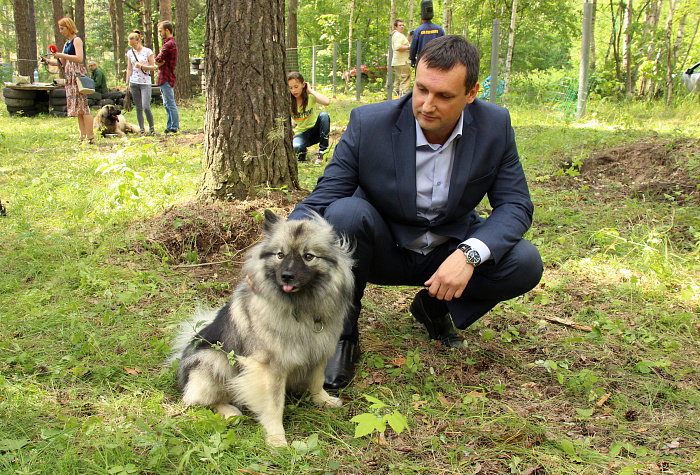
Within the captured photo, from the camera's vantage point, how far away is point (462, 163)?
97.2 inches

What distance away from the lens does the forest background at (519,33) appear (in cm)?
995

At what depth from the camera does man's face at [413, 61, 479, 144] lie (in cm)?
217

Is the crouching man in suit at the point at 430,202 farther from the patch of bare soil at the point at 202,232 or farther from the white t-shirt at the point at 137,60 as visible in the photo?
the white t-shirt at the point at 137,60

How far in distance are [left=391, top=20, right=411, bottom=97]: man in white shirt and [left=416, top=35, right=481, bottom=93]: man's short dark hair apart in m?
10.8

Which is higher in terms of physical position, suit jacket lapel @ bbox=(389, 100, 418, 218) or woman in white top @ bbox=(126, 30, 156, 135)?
woman in white top @ bbox=(126, 30, 156, 135)

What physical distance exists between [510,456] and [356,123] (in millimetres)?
1769

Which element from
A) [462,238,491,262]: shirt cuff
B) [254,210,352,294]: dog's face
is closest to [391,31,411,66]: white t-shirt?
[462,238,491,262]: shirt cuff

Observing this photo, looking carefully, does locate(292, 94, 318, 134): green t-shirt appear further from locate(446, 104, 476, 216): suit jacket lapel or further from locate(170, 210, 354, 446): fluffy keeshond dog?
locate(170, 210, 354, 446): fluffy keeshond dog

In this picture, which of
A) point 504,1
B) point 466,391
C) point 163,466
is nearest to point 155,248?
point 163,466

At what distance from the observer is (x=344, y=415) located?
2.23 m

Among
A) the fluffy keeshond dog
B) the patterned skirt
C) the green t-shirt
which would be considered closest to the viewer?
the fluffy keeshond dog

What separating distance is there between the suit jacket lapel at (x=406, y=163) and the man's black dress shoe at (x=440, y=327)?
27.2 inches

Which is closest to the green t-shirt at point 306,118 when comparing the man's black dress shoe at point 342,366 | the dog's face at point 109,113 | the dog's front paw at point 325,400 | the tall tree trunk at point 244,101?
the tall tree trunk at point 244,101

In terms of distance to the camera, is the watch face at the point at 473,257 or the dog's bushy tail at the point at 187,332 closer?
the watch face at the point at 473,257
